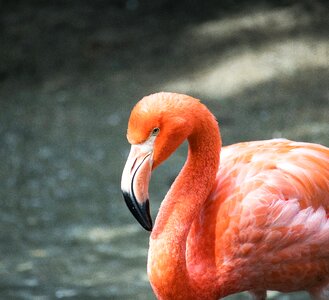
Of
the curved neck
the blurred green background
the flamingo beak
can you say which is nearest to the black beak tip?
the flamingo beak

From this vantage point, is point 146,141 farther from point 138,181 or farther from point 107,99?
point 107,99

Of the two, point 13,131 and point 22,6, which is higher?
point 22,6

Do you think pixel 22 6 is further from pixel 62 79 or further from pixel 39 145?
pixel 39 145

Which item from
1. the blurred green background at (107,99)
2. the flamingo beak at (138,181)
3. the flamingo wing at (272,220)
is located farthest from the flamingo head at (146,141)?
the blurred green background at (107,99)

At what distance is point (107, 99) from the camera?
769 centimetres

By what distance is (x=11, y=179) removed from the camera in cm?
647

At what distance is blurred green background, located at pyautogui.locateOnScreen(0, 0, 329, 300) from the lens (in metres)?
5.50

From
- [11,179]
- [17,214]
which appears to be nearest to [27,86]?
[11,179]

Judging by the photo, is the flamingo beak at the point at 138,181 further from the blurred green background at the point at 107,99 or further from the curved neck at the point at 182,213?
the blurred green background at the point at 107,99

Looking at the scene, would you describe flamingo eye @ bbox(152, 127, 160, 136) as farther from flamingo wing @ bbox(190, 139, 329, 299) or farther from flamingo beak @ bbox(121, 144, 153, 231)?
flamingo wing @ bbox(190, 139, 329, 299)

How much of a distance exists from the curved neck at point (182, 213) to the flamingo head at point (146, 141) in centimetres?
16

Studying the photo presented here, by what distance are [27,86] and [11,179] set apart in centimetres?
171

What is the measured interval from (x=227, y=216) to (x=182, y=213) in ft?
0.73

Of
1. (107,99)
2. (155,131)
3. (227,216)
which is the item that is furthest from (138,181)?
(107,99)
